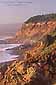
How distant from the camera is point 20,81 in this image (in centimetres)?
1097

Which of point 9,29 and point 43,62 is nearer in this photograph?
point 43,62

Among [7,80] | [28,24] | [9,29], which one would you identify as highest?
[7,80]

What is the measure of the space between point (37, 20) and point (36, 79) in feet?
88.8

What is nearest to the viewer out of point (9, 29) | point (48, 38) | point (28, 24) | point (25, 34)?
point (48, 38)

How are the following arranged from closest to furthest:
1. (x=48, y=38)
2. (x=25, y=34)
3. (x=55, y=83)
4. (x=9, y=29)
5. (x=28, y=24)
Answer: (x=55, y=83) < (x=48, y=38) < (x=25, y=34) < (x=28, y=24) < (x=9, y=29)

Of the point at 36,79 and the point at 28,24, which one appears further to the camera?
the point at 28,24

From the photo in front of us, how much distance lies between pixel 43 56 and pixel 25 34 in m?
24.2

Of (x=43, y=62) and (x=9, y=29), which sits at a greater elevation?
(x=43, y=62)

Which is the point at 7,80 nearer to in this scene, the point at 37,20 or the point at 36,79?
the point at 36,79

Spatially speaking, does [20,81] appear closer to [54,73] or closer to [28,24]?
[54,73]

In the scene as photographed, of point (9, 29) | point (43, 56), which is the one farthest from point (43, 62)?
point (9, 29)

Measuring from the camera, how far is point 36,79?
1106cm

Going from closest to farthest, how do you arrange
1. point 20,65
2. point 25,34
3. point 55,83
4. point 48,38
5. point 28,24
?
point 55,83, point 20,65, point 48,38, point 25,34, point 28,24

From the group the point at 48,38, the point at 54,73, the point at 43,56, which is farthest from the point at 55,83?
the point at 48,38
